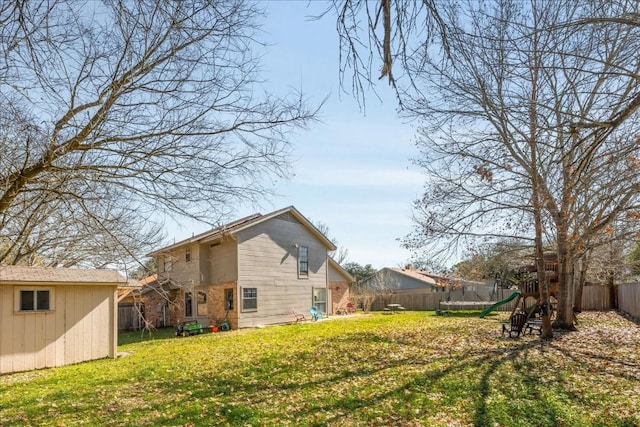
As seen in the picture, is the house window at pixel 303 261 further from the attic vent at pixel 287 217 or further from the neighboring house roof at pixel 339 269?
the neighboring house roof at pixel 339 269

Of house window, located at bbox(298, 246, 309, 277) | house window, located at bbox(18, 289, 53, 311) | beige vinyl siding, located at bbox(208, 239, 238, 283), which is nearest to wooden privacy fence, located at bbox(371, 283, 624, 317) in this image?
house window, located at bbox(298, 246, 309, 277)

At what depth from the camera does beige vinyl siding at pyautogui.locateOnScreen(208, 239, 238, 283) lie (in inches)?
804

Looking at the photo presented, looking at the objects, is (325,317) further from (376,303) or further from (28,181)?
(28,181)

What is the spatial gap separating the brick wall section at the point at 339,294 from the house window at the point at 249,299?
304 inches

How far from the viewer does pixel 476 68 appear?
885 cm

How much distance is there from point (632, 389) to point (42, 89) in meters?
8.94

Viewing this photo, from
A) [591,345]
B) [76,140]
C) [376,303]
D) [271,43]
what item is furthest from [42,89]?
[376,303]

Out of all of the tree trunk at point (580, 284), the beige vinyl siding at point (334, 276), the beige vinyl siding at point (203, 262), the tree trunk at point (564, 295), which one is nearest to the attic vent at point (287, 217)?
the beige vinyl siding at point (203, 262)

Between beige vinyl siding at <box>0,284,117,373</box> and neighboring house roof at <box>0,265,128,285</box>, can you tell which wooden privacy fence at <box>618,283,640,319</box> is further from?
beige vinyl siding at <box>0,284,117,373</box>

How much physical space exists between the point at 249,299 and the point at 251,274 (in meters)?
1.14

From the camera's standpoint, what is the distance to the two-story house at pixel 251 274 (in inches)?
806

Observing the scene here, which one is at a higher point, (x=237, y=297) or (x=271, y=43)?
(x=271, y=43)

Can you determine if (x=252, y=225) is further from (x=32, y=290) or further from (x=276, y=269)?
(x=32, y=290)

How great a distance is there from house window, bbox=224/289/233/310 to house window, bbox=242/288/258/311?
604 millimetres
